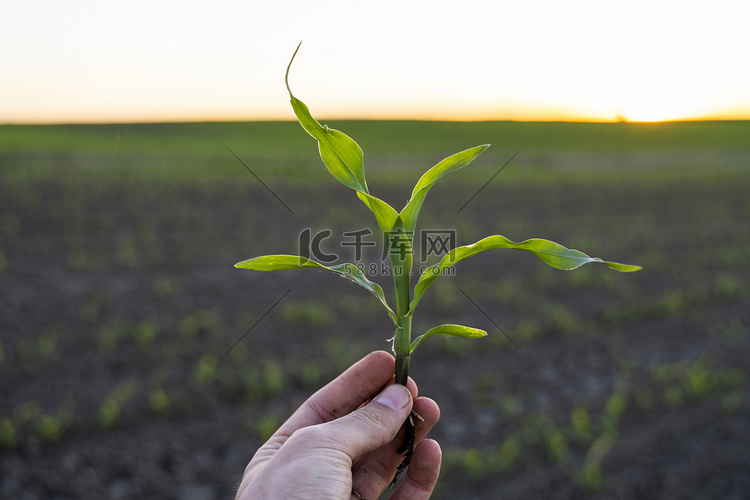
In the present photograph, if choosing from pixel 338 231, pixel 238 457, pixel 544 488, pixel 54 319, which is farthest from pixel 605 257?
pixel 54 319

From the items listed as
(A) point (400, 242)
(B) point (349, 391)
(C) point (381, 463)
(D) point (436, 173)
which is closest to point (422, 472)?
(C) point (381, 463)

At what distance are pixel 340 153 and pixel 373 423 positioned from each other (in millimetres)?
754

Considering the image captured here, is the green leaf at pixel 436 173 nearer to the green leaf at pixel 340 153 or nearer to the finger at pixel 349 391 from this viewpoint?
the green leaf at pixel 340 153

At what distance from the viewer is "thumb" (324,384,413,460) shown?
145 cm

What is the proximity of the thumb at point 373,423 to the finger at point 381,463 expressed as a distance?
221 millimetres

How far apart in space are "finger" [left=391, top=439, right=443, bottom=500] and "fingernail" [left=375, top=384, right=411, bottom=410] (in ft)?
0.94

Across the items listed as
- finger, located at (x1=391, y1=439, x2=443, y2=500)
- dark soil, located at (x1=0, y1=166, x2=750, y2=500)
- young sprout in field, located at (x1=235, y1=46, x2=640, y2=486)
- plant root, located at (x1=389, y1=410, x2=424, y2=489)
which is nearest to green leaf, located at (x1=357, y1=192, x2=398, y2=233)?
young sprout in field, located at (x1=235, y1=46, x2=640, y2=486)

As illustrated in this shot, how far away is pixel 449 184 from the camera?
13688 millimetres

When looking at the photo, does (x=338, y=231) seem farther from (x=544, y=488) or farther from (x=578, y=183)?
(x=578, y=183)

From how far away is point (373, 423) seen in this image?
59.0 inches

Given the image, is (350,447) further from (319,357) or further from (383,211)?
(319,357)

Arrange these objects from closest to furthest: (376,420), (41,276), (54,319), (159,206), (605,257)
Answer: (376,420), (54,319), (41,276), (605,257), (159,206)

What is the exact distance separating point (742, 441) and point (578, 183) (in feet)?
37.0

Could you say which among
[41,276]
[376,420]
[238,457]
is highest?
[376,420]
